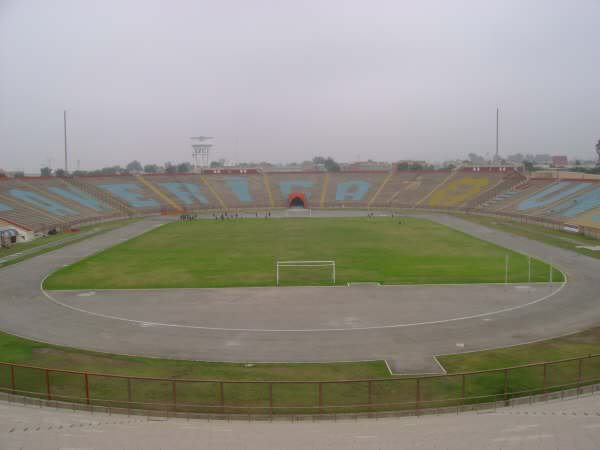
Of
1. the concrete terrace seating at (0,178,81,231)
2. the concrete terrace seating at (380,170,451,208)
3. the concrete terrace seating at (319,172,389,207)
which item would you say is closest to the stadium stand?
the concrete terrace seating at (319,172,389,207)

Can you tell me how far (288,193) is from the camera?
95.9m

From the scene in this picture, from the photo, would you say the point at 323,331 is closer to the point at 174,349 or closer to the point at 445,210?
the point at 174,349

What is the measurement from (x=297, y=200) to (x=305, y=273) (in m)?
59.8

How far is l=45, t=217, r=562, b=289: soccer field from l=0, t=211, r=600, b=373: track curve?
2633 millimetres

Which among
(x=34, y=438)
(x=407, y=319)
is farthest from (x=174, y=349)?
(x=407, y=319)

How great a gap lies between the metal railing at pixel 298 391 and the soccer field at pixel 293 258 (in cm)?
1412

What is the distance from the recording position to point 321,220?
222 ft

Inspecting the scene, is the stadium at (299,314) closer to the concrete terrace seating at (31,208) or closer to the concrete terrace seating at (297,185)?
the concrete terrace seating at (31,208)

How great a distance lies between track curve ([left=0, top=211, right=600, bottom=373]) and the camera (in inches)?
747

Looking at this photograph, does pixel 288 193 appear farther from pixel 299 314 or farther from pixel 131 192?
pixel 299 314

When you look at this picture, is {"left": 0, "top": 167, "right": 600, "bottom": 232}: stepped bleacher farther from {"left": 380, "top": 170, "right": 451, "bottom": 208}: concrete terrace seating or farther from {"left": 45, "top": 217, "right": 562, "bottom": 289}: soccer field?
{"left": 45, "top": 217, "right": 562, "bottom": 289}: soccer field

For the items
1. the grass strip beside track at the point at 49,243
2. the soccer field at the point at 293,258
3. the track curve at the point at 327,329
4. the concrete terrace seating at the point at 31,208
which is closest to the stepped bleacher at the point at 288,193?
the concrete terrace seating at the point at 31,208

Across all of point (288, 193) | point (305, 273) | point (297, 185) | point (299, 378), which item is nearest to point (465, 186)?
point (297, 185)

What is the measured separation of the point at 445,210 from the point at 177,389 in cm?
6985
